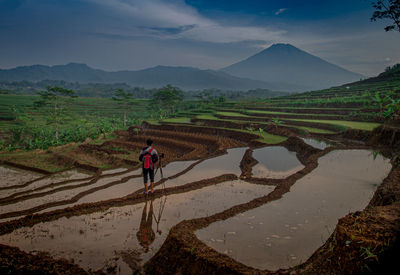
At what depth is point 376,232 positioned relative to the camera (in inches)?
135

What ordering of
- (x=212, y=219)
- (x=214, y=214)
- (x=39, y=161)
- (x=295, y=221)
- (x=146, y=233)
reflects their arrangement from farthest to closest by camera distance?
(x=39, y=161) → (x=214, y=214) → (x=212, y=219) → (x=295, y=221) → (x=146, y=233)

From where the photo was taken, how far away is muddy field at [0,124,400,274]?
3766 millimetres

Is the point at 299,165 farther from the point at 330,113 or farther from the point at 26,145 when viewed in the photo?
the point at 26,145

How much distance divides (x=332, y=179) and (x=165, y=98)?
4016 cm

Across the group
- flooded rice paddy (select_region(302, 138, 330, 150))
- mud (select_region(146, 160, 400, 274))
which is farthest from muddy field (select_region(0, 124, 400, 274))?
flooded rice paddy (select_region(302, 138, 330, 150))

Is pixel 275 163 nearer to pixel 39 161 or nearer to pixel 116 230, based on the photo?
pixel 116 230

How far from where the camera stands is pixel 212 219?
5.87 m

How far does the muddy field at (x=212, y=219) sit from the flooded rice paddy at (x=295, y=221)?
0.03 metres

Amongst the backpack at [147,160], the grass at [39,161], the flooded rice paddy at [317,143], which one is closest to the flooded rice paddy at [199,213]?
the backpack at [147,160]

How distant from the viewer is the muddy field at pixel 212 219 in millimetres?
→ 3766

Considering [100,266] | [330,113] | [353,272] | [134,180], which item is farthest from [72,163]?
[330,113]

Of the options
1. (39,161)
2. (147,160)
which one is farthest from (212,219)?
(39,161)

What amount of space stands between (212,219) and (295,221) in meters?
→ 2.02

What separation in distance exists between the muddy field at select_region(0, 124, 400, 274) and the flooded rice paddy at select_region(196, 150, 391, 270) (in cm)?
3
